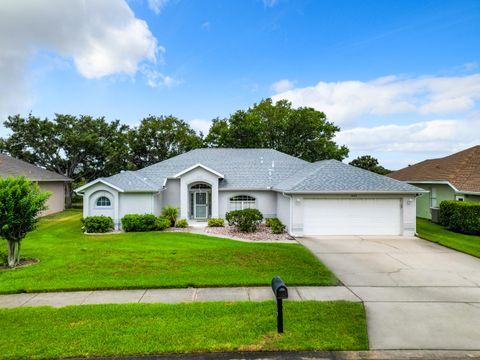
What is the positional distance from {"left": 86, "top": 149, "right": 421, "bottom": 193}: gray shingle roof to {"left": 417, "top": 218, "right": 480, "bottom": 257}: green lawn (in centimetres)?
267

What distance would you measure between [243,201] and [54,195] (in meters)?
18.9

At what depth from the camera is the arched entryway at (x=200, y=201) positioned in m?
20.3

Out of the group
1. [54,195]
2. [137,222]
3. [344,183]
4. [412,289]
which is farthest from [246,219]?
[54,195]

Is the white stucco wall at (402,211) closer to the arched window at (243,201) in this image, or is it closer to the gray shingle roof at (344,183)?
the gray shingle roof at (344,183)

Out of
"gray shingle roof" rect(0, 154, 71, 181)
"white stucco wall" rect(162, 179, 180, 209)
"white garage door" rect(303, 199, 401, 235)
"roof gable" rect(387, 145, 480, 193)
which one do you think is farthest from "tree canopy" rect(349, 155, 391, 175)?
"gray shingle roof" rect(0, 154, 71, 181)

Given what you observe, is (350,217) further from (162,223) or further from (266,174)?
(162,223)

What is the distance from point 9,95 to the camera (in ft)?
61.0

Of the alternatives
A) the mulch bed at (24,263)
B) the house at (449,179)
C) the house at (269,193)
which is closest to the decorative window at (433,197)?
the house at (449,179)

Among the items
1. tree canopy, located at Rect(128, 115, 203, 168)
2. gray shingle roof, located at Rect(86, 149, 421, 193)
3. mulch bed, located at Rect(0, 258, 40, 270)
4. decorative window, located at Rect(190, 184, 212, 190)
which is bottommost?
mulch bed, located at Rect(0, 258, 40, 270)

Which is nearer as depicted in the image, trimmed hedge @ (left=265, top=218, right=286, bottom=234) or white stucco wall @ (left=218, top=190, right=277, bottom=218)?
trimmed hedge @ (left=265, top=218, right=286, bottom=234)

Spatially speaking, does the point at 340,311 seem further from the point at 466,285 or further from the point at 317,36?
the point at 317,36

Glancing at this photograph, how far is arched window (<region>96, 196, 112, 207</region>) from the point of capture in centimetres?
1791

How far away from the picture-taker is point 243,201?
65.5 ft

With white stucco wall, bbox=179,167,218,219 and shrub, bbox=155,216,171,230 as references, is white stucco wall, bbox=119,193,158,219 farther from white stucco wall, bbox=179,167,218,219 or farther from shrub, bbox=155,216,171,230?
white stucco wall, bbox=179,167,218,219
